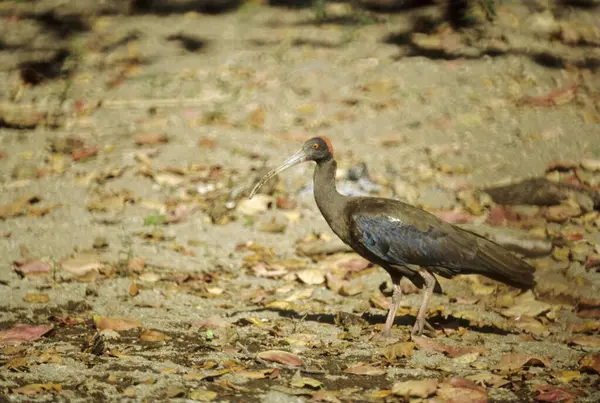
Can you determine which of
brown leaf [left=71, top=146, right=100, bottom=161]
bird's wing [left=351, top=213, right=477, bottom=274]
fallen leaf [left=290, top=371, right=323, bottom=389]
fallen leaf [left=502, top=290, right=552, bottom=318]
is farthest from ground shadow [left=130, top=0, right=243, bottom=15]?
fallen leaf [left=290, top=371, right=323, bottom=389]

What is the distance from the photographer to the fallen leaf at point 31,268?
6.77m

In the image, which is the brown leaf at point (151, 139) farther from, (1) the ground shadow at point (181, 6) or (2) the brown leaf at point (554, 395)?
(2) the brown leaf at point (554, 395)

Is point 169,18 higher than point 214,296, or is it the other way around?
point 169,18

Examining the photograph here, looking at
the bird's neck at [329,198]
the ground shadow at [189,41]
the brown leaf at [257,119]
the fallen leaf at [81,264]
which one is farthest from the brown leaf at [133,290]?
the ground shadow at [189,41]

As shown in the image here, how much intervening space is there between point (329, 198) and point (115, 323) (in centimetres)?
167

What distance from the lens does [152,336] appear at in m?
5.49

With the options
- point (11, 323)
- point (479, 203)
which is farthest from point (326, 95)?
point (11, 323)

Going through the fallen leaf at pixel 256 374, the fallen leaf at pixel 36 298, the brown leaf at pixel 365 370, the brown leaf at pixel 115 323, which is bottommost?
the fallen leaf at pixel 36 298

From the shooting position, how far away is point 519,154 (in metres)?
9.34

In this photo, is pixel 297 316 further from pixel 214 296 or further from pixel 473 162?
pixel 473 162

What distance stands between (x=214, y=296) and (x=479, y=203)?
2884 mm

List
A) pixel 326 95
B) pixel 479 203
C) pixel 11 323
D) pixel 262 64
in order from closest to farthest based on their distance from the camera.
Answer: pixel 11 323
pixel 479 203
pixel 326 95
pixel 262 64

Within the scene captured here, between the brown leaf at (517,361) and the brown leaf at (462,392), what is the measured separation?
1.38 feet

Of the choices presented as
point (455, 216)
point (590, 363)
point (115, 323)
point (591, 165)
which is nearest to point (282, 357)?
point (115, 323)
